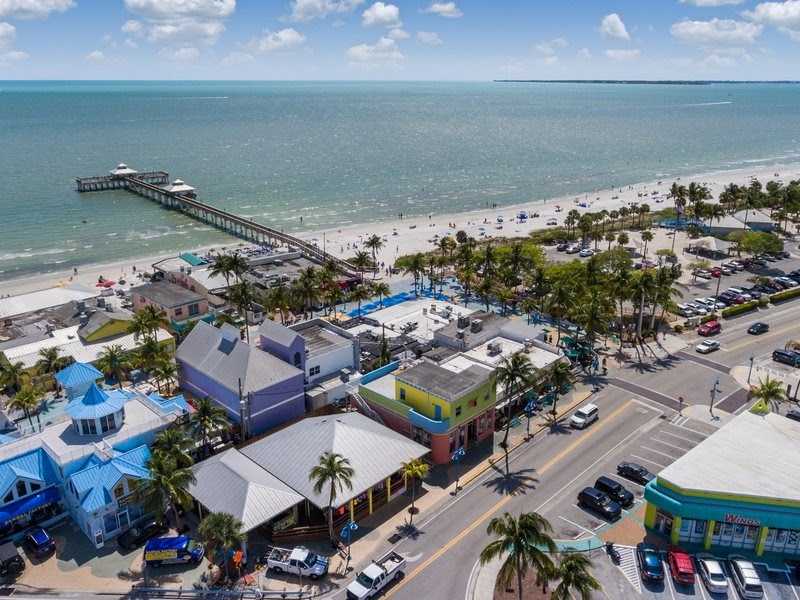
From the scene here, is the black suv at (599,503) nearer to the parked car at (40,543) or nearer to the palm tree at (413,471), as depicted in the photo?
the palm tree at (413,471)

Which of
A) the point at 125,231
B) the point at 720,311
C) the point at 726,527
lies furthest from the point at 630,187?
the point at 726,527

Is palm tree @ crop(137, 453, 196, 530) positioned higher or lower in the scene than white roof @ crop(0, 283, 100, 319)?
higher

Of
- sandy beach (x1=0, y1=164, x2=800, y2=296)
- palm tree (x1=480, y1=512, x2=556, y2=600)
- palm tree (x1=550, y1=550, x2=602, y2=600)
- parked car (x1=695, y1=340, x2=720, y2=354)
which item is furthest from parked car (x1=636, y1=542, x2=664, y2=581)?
sandy beach (x1=0, y1=164, x2=800, y2=296)

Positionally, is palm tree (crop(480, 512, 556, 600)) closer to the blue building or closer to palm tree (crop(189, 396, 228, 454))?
the blue building

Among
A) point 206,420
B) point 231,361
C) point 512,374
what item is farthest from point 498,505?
point 231,361

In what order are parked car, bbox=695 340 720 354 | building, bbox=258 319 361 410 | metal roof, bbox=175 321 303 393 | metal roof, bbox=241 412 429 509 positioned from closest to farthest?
metal roof, bbox=241 412 429 509, metal roof, bbox=175 321 303 393, building, bbox=258 319 361 410, parked car, bbox=695 340 720 354
